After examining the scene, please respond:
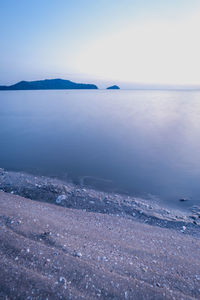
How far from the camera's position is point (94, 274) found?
10.9 feet

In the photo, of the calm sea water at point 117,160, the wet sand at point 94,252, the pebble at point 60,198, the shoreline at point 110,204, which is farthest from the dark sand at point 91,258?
the calm sea water at point 117,160

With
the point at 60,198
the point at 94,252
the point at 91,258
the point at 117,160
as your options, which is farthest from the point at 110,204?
the point at 117,160

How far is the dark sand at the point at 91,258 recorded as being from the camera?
3043 millimetres

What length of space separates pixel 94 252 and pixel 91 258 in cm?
24

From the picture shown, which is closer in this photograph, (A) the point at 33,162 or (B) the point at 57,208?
(B) the point at 57,208

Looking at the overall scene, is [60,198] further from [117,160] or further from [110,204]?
[117,160]

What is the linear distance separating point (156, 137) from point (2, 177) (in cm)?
1622

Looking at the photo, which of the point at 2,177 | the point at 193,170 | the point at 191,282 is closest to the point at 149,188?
the point at 193,170

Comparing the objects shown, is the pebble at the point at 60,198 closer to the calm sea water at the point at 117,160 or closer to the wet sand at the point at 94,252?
the wet sand at the point at 94,252

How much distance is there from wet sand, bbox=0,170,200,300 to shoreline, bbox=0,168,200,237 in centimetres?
6

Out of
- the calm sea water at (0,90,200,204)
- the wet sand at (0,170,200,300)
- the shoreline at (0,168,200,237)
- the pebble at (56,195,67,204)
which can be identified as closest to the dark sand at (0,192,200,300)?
the wet sand at (0,170,200,300)

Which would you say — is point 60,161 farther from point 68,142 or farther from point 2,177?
point 68,142

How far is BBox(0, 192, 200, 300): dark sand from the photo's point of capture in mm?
3043

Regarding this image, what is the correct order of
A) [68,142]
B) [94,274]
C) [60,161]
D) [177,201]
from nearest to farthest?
[94,274] < [177,201] < [60,161] < [68,142]
